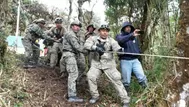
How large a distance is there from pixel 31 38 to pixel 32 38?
0.05m

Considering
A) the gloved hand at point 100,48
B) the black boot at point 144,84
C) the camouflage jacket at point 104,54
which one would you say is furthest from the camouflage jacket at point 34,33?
the black boot at point 144,84

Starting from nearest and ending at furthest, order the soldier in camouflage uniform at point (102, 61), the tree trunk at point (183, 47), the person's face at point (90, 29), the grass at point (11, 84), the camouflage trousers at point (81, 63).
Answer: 1. the tree trunk at point (183, 47)
2. the grass at point (11, 84)
3. the soldier in camouflage uniform at point (102, 61)
4. the camouflage trousers at point (81, 63)
5. the person's face at point (90, 29)

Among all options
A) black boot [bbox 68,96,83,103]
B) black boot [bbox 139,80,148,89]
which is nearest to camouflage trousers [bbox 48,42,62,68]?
black boot [bbox 68,96,83,103]

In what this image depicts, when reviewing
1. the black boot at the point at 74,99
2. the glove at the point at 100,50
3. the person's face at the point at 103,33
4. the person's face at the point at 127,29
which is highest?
the person's face at the point at 127,29

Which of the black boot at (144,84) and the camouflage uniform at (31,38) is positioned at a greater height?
the camouflage uniform at (31,38)

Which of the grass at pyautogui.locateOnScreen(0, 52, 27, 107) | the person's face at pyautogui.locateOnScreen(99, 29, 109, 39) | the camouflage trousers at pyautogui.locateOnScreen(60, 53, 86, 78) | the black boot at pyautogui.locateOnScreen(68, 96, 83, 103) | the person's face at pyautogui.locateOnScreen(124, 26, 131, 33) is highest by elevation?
the person's face at pyautogui.locateOnScreen(124, 26, 131, 33)

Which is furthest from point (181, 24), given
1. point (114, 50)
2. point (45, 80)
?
point (45, 80)

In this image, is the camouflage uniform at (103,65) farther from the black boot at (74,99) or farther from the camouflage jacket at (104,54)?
the black boot at (74,99)

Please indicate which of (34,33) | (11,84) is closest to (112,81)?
(11,84)

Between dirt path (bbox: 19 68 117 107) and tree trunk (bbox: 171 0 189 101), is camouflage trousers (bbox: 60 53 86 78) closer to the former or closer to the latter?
dirt path (bbox: 19 68 117 107)

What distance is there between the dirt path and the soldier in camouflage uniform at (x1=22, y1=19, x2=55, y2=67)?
756 millimetres

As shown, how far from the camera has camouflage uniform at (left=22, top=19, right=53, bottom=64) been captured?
9.08 meters

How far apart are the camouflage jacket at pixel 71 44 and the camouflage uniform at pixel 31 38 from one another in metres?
2.10

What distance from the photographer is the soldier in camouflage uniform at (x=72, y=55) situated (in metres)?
6.76
